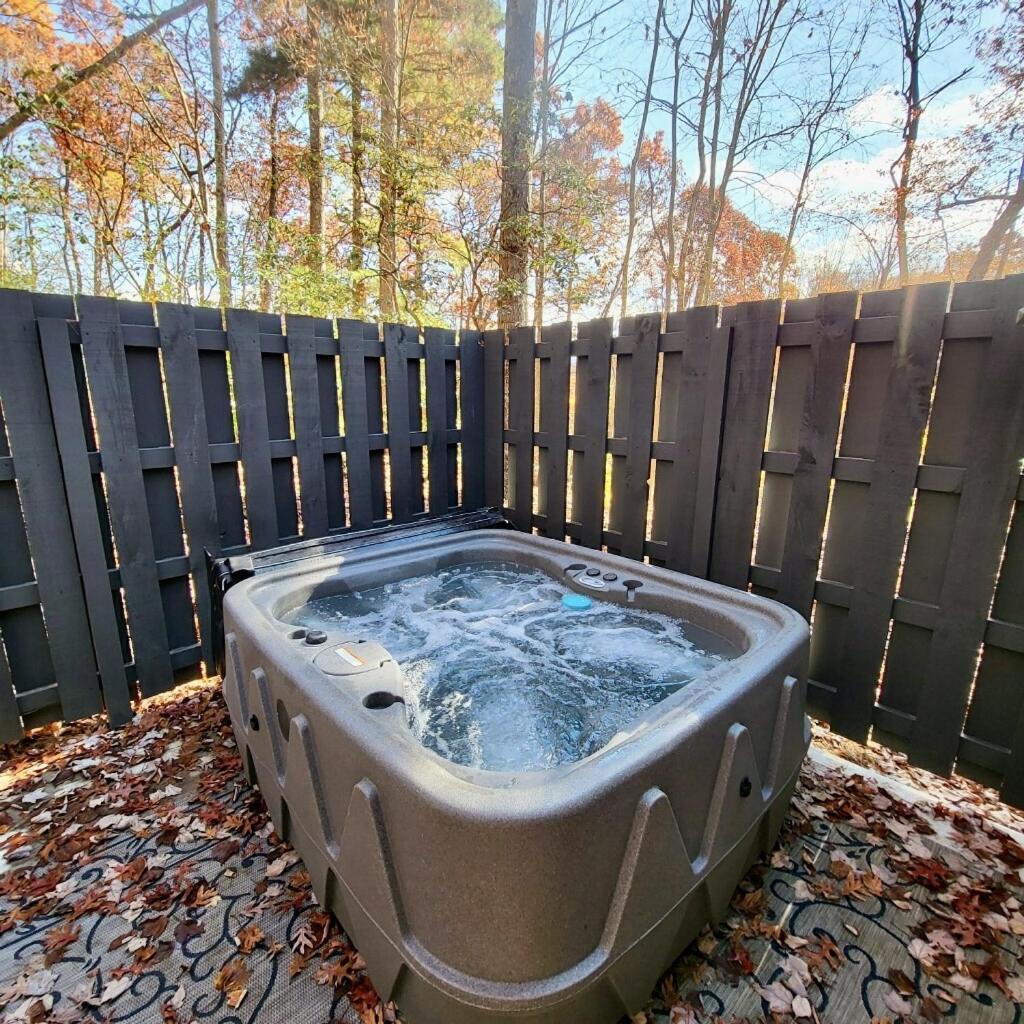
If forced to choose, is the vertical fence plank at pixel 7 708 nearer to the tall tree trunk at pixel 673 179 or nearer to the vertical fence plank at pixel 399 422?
the vertical fence plank at pixel 399 422

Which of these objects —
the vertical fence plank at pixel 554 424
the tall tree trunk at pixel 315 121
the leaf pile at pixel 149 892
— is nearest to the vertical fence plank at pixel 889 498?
the vertical fence plank at pixel 554 424

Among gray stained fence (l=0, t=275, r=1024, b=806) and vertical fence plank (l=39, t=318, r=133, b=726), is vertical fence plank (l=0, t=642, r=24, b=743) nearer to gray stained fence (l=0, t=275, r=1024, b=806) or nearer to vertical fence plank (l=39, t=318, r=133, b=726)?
gray stained fence (l=0, t=275, r=1024, b=806)

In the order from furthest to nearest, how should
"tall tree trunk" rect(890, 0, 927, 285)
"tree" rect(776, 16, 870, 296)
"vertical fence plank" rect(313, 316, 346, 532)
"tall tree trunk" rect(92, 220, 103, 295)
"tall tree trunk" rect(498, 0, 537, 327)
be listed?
"tree" rect(776, 16, 870, 296), "tall tree trunk" rect(890, 0, 927, 285), "tall tree trunk" rect(92, 220, 103, 295), "tall tree trunk" rect(498, 0, 537, 327), "vertical fence plank" rect(313, 316, 346, 532)

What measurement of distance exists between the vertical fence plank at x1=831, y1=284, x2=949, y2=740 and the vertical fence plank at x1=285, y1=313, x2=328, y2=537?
252 centimetres

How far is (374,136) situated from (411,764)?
20.1ft

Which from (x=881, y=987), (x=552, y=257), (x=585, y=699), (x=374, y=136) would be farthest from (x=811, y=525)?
(x=374, y=136)

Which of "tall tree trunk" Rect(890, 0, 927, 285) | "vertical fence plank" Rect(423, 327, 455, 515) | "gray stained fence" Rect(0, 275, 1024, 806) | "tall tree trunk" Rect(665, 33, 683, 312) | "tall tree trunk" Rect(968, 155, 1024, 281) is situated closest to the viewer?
"gray stained fence" Rect(0, 275, 1024, 806)

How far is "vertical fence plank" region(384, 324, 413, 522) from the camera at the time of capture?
9.59 ft

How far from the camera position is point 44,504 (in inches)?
80.3

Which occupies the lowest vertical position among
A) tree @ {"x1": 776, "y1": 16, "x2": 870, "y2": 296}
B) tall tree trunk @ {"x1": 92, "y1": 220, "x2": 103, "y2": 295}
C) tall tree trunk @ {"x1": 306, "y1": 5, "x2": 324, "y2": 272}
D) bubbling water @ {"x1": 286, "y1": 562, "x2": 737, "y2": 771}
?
bubbling water @ {"x1": 286, "y1": 562, "x2": 737, "y2": 771}

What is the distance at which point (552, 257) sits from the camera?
18.5 ft

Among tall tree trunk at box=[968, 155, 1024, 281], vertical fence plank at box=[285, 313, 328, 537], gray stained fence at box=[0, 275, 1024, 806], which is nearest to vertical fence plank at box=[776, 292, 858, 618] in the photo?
gray stained fence at box=[0, 275, 1024, 806]

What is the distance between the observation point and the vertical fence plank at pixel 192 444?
88.1 inches

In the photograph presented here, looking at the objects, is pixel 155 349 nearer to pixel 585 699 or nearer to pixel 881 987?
pixel 585 699
